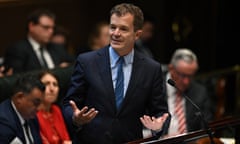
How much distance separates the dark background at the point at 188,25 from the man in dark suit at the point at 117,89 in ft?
12.7

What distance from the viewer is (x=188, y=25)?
7574mm

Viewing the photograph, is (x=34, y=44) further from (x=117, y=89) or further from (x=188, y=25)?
(x=188, y=25)

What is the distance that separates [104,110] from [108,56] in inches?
11.9

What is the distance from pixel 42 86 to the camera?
13.8 feet

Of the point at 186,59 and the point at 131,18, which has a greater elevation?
the point at 131,18

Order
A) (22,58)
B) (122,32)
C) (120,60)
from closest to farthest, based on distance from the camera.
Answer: (122,32) < (120,60) < (22,58)

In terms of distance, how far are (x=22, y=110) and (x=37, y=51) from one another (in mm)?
1665

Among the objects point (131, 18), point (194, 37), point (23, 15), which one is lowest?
point (194, 37)

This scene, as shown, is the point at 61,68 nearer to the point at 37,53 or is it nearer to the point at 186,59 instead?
the point at 37,53

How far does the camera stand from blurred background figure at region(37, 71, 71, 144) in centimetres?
445

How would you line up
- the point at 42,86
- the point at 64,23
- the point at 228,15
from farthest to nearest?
the point at 64,23 < the point at 228,15 < the point at 42,86

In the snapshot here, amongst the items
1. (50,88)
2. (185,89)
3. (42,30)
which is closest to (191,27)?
(42,30)

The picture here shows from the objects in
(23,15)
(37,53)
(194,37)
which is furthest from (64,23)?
(37,53)

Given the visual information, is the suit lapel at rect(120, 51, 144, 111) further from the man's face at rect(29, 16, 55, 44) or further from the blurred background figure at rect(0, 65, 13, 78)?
the man's face at rect(29, 16, 55, 44)
